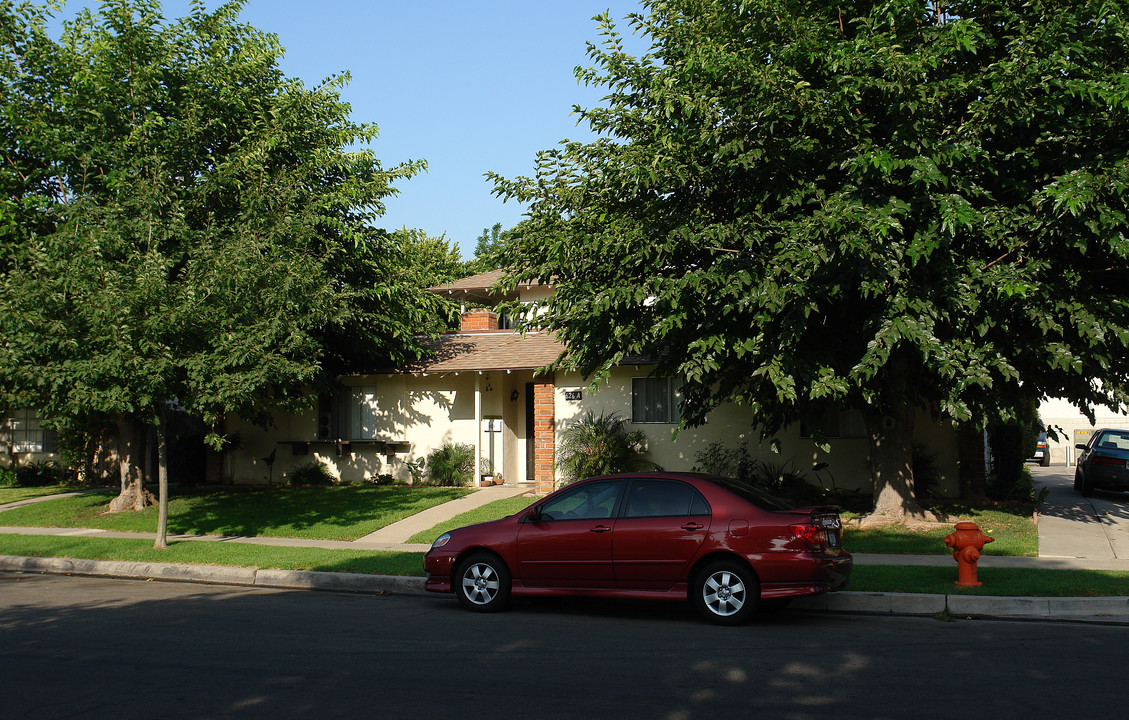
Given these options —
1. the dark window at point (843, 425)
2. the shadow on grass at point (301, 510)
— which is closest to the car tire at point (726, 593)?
the shadow on grass at point (301, 510)

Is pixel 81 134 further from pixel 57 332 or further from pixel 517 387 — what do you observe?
pixel 517 387

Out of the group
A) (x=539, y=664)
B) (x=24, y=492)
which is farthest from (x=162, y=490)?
(x=24, y=492)

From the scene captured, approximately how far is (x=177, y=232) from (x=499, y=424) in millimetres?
8461

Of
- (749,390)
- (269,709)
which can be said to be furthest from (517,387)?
(269,709)

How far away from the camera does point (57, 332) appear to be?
42.2 feet

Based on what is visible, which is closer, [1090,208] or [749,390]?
[1090,208]

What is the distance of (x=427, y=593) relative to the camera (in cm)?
1095

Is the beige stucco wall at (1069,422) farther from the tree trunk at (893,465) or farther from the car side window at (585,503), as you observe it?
the car side window at (585,503)

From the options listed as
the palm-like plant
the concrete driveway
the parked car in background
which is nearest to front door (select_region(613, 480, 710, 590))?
the concrete driveway

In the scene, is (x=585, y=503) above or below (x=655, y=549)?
above

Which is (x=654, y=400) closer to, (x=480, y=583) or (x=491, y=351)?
(x=491, y=351)

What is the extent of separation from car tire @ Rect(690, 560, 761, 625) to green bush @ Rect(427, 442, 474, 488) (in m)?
13.2

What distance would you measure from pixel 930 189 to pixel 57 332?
1226 centimetres

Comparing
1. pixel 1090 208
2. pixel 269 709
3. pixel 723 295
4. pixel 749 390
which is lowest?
pixel 269 709
